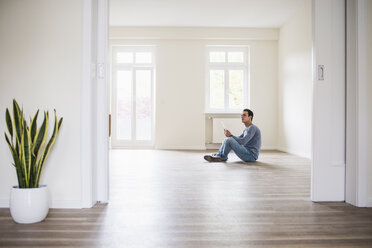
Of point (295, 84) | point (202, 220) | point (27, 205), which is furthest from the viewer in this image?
point (295, 84)

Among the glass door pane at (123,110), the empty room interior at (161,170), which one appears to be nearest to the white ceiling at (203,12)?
the glass door pane at (123,110)

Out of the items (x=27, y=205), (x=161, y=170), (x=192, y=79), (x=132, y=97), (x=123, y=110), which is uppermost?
(x=192, y=79)

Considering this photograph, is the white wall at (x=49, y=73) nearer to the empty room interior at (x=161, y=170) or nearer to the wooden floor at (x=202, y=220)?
the empty room interior at (x=161, y=170)

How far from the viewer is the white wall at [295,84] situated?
6.07 m

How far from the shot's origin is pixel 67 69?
8.22ft

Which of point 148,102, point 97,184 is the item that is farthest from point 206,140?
point 97,184

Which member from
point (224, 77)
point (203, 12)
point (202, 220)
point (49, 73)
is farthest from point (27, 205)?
point (224, 77)

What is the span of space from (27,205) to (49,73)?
977 millimetres

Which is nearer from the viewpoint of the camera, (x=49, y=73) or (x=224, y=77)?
(x=49, y=73)

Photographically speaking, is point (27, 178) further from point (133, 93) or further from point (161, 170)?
point (133, 93)

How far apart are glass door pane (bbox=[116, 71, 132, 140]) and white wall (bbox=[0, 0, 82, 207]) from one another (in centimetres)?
552

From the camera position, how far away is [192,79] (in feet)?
26.2

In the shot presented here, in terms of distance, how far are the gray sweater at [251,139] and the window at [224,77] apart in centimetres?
285

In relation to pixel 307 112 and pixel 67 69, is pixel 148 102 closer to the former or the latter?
pixel 307 112
